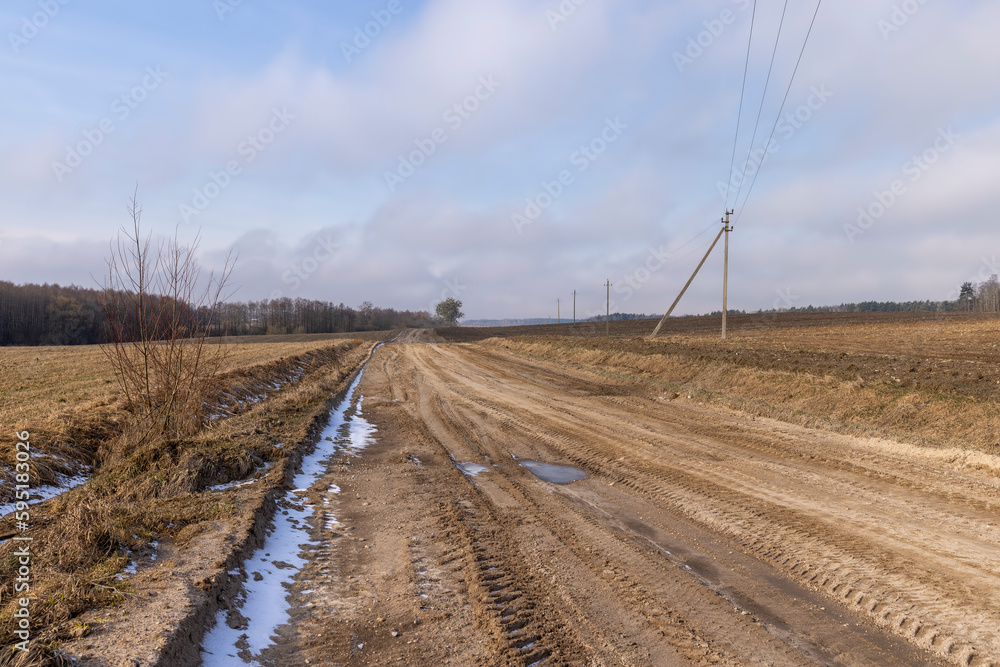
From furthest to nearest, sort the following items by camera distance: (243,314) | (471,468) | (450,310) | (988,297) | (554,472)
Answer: (450,310), (988,297), (243,314), (471,468), (554,472)

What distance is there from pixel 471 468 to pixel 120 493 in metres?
4.40

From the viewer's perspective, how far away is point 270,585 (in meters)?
4.29

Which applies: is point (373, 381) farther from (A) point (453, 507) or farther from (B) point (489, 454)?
(A) point (453, 507)

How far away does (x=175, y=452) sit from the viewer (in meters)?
7.21

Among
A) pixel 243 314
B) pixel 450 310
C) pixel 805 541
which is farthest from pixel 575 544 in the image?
pixel 450 310

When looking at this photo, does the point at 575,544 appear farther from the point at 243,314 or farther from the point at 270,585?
the point at 243,314

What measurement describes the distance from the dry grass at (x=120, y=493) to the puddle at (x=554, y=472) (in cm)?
357

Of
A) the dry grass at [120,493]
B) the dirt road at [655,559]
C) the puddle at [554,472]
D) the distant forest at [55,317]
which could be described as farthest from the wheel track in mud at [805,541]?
the distant forest at [55,317]

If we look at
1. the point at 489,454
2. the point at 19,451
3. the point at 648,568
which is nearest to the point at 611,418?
the point at 489,454

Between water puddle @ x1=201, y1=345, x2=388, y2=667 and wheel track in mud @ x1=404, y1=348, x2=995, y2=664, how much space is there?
4055mm

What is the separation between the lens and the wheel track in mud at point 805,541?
3.71 m

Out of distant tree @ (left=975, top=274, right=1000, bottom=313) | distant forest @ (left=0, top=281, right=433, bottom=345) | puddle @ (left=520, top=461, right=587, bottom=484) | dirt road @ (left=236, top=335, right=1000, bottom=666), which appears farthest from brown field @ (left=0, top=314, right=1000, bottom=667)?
distant tree @ (left=975, top=274, right=1000, bottom=313)

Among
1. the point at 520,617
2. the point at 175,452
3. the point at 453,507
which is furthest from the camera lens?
the point at 175,452

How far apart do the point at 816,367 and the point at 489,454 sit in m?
12.0
